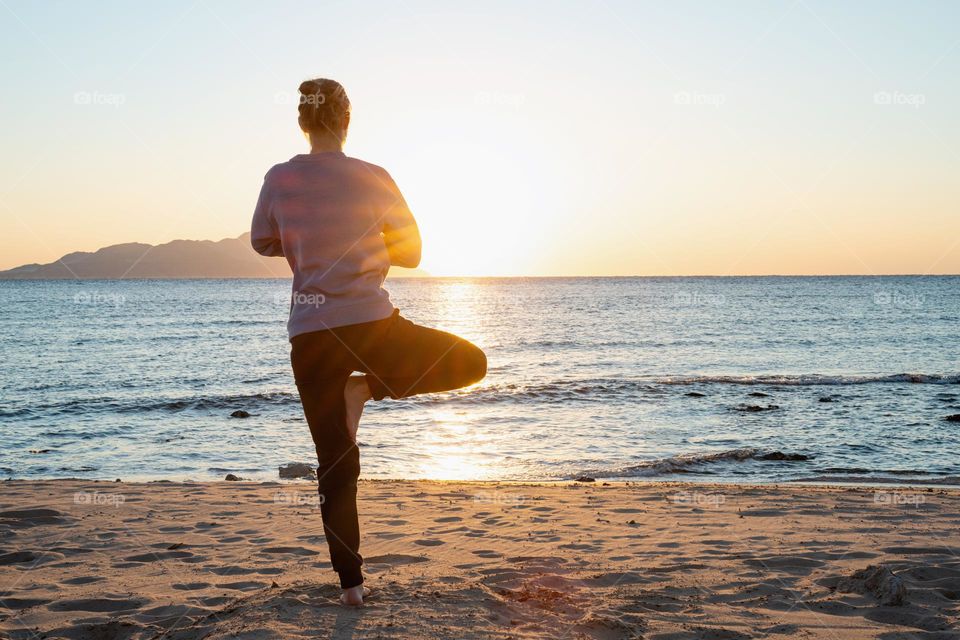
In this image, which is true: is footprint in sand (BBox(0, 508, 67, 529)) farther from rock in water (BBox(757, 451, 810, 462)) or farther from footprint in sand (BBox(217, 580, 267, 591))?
rock in water (BBox(757, 451, 810, 462))

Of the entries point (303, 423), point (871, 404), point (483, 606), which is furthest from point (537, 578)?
point (871, 404)

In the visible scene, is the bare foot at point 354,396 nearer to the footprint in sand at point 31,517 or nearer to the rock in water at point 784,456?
the footprint in sand at point 31,517

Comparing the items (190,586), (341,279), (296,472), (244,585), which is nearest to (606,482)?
(296,472)

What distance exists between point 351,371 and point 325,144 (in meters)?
1.05

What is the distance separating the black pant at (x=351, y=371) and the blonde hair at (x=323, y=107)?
35.6 inches

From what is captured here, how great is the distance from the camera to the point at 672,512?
7250mm

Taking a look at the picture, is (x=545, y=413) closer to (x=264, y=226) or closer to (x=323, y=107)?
(x=264, y=226)

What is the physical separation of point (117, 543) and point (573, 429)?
33.1ft

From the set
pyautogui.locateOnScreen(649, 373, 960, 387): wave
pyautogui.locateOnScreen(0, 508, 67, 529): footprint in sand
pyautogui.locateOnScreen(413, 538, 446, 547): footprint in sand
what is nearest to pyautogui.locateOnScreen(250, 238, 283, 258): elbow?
pyautogui.locateOnScreen(413, 538, 446, 547): footprint in sand

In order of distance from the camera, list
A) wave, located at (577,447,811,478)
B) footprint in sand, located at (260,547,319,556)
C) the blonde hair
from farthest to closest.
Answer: wave, located at (577,447,811,478)
footprint in sand, located at (260,547,319,556)
the blonde hair

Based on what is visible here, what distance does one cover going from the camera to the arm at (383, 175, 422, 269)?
3354 millimetres

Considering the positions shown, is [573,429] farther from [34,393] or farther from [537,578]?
[34,393]

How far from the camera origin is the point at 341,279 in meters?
3.25

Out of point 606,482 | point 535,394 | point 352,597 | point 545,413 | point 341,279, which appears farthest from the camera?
point 535,394
